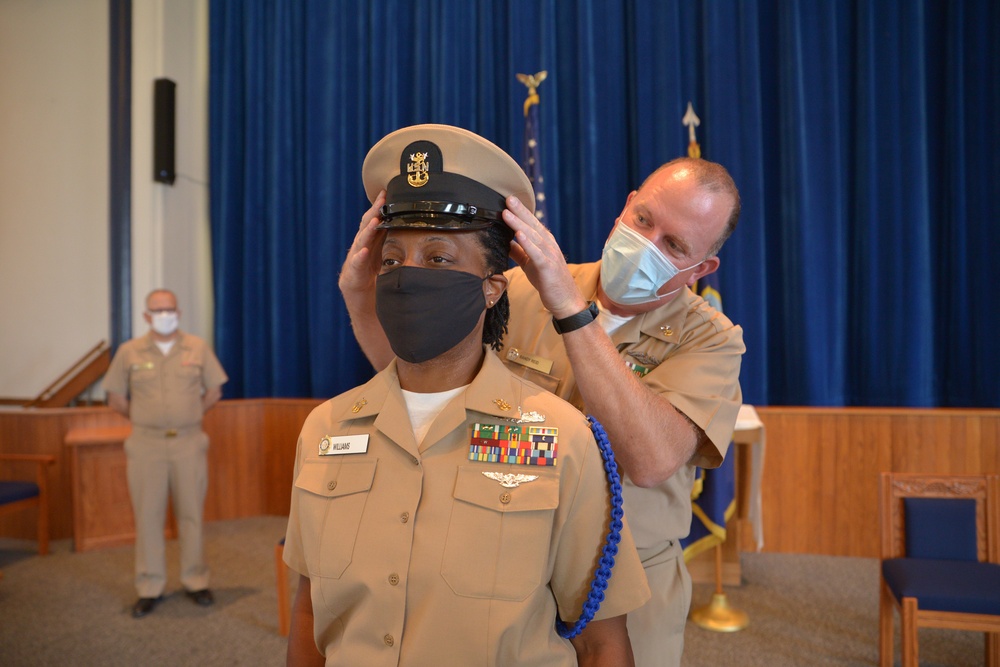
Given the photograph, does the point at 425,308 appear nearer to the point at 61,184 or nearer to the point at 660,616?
the point at 660,616

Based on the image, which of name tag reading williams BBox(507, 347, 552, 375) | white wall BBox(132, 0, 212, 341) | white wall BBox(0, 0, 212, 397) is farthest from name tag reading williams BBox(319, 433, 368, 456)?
white wall BBox(0, 0, 212, 397)

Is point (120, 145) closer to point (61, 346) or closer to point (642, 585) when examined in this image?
point (61, 346)

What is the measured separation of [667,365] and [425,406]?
542mm

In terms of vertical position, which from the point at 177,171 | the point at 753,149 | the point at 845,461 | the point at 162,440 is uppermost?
the point at 177,171

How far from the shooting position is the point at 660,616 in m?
1.42

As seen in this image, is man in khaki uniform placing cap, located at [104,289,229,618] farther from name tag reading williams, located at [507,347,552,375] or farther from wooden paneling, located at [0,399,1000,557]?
name tag reading williams, located at [507,347,552,375]

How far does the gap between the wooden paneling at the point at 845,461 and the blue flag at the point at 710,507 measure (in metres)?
0.80

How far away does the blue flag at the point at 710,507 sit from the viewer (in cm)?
391

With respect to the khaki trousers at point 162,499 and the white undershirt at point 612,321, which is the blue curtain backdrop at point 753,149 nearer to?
the khaki trousers at point 162,499

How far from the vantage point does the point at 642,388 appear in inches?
51.3

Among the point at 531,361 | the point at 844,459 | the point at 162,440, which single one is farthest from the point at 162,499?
the point at 844,459

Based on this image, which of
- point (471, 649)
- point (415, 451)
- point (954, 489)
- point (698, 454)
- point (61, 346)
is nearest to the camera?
point (471, 649)

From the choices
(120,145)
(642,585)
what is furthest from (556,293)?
(120,145)

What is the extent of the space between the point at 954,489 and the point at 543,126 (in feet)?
13.1
